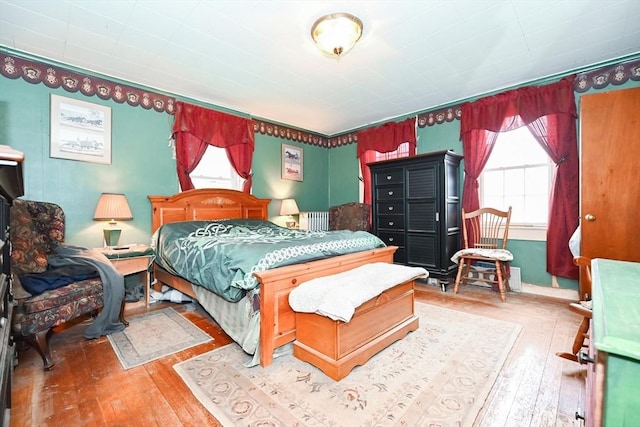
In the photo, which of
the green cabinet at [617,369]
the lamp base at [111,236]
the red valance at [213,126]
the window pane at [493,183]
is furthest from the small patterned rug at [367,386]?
the red valance at [213,126]

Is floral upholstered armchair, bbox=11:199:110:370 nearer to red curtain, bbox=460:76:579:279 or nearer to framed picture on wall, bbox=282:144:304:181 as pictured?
framed picture on wall, bbox=282:144:304:181

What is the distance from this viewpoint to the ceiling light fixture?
2213mm

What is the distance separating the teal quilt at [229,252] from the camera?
196 cm

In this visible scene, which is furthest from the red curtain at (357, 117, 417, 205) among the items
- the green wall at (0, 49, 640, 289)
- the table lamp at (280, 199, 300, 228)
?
the table lamp at (280, 199, 300, 228)

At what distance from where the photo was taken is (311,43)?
2.60 meters

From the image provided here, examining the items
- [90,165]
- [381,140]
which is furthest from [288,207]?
[90,165]

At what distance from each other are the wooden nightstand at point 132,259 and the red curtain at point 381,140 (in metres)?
3.36

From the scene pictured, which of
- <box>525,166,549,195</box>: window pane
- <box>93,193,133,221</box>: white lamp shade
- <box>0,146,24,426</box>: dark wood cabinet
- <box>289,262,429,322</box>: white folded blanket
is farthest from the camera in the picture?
<box>525,166,549,195</box>: window pane

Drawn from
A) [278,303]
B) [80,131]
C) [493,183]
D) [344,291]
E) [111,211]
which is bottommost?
[278,303]

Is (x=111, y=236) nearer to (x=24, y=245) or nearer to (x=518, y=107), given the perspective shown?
(x=24, y=245)

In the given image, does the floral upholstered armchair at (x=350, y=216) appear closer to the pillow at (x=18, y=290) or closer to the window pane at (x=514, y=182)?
the window pane at (x=514, y=182)

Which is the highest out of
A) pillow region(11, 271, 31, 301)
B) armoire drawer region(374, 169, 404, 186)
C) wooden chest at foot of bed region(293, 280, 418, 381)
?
armoire drawer region(374, 169, 404, 186)

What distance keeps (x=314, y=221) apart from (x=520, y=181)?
314cm

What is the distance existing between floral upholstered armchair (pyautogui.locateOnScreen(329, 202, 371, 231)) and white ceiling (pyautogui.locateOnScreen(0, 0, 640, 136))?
1.84 m
